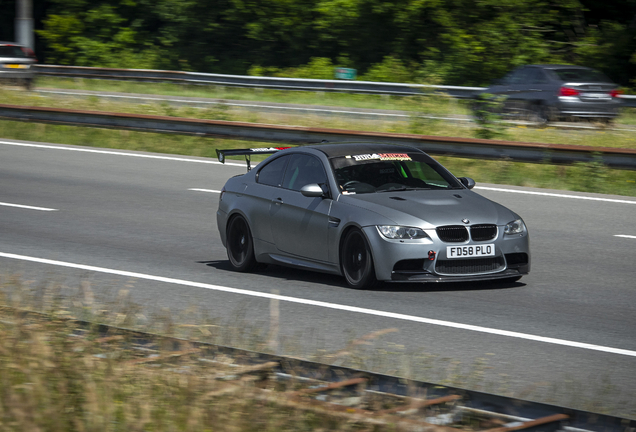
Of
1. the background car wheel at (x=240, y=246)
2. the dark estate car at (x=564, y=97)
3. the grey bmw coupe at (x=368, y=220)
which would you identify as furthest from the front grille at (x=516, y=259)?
the dark estate car at (x=564, y=97)

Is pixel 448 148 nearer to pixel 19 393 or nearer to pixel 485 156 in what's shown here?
pixel 485 156

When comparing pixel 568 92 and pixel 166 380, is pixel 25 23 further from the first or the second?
pixel 166 380

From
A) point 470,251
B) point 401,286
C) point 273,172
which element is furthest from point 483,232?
point 273,172

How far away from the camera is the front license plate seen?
8930 mm

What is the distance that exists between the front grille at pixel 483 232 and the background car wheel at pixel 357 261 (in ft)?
3.21

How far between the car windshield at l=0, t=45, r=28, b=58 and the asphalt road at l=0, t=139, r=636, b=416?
19532 millimetres

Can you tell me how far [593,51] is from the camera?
3559cm

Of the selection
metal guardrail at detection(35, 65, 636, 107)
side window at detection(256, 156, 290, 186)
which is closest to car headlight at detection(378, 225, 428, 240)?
side window at detection(256, 156, 290, 186)

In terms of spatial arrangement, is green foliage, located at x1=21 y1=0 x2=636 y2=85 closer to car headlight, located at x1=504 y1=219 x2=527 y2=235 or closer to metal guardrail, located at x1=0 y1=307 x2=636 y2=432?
car headlight, located at x1=504 y1=219 x2=527 y2=235

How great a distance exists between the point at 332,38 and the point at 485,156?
2557cm

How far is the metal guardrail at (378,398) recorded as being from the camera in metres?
4.57

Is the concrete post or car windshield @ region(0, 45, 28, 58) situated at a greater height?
the concrete post

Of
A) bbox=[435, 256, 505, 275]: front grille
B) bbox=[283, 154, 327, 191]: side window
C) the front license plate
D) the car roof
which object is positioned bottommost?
bbox=[435, 256, 505, 275]: front grille

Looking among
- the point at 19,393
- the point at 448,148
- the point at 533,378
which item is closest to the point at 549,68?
the point at 448,148
